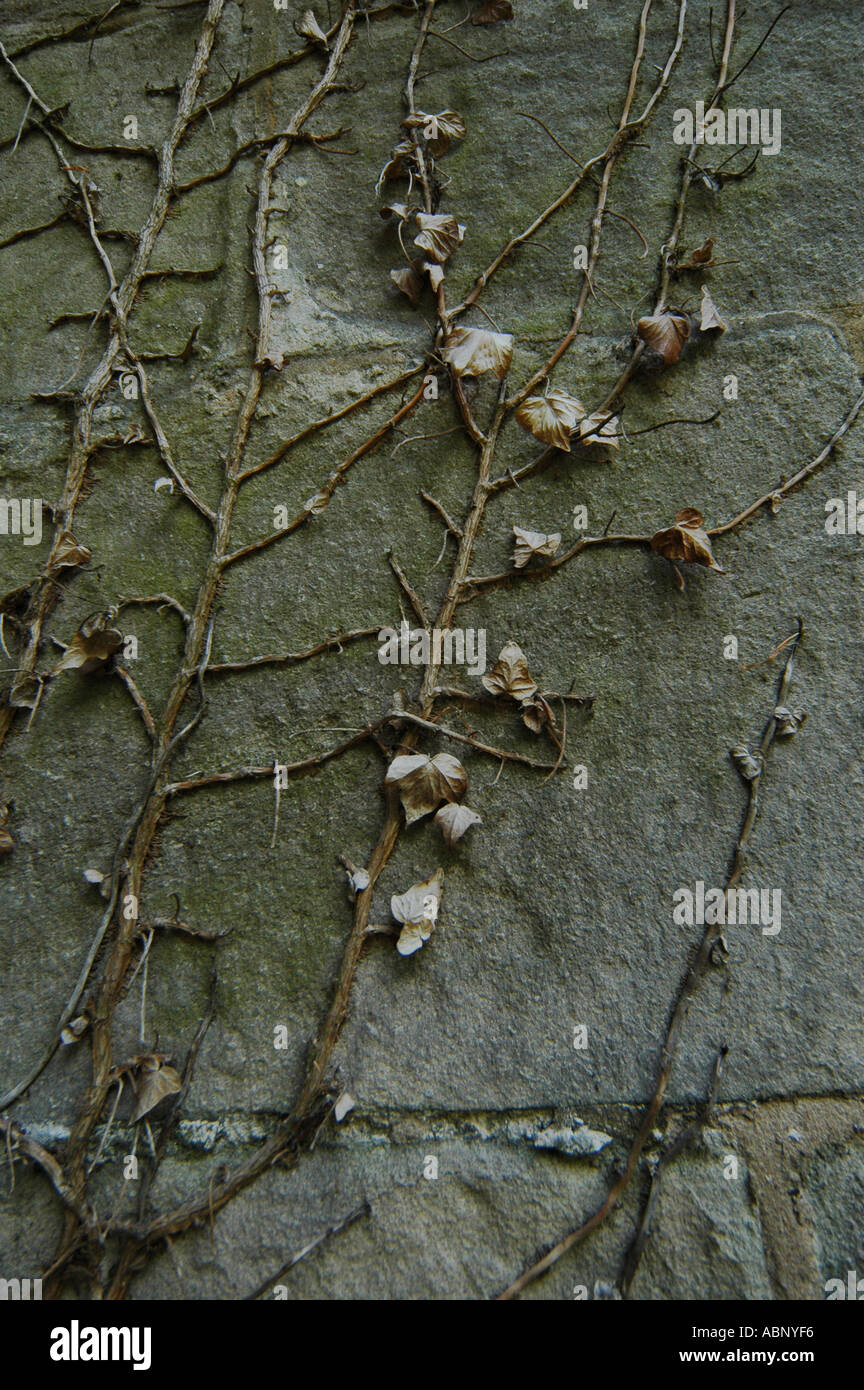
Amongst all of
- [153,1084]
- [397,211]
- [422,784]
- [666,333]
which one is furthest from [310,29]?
[153,1084]

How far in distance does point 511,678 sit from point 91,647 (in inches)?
27.5

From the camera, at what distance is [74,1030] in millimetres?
1170

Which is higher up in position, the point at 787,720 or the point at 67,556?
the point at 67,556

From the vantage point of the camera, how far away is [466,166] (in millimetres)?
1638

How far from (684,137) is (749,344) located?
49cm

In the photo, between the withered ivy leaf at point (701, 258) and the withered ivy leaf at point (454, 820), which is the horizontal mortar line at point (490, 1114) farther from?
the withered ivy leaf at point (701, 258)

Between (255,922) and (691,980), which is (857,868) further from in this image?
(255,922)

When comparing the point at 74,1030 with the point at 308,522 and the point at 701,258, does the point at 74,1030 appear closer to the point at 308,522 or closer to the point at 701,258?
the point at 308,522

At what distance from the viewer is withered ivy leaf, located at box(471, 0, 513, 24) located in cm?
170

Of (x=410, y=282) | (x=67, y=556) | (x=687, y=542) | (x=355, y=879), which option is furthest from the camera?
(x=410, y=282)

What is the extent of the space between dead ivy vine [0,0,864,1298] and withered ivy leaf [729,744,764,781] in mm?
32
